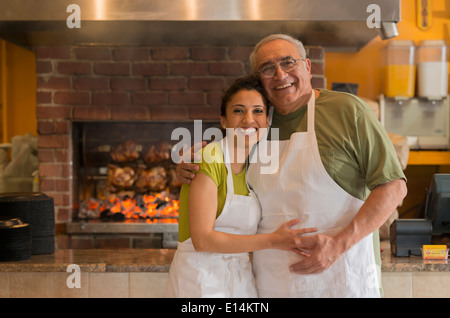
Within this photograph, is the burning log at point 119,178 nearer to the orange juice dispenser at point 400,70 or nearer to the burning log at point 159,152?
the burning log at point 159,152

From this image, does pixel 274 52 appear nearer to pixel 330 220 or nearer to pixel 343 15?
pixel 330 220

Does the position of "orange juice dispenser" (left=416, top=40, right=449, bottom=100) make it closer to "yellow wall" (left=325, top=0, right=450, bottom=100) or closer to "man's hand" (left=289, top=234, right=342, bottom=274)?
"yellow wall" (left=325, top=0, right=450, bottom=100)

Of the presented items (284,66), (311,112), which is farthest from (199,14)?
(311,112)

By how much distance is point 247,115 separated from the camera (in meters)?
1.73

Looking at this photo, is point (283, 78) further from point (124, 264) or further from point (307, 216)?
point (124, 264)

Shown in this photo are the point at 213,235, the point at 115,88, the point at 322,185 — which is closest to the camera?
the point at 213,235

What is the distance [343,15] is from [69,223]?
220 centimetres

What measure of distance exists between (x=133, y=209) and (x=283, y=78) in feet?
6.81

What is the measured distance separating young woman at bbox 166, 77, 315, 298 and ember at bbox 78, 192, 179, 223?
1818 millimetres

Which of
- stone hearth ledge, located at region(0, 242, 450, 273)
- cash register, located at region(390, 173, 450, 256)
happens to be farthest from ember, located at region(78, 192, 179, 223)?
cash register, located at region(390, 173, 450, 256)

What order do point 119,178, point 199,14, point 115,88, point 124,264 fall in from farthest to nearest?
point 119,178 → point 115,88 → point 199,14 → point 124,264

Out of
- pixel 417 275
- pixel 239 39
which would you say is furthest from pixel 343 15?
pixel 417 275

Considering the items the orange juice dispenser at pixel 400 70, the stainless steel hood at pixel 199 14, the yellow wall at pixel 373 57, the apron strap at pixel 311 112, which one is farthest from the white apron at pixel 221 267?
the yellow wall at pixel 373 57

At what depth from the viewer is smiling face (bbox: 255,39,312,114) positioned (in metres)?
1.81
